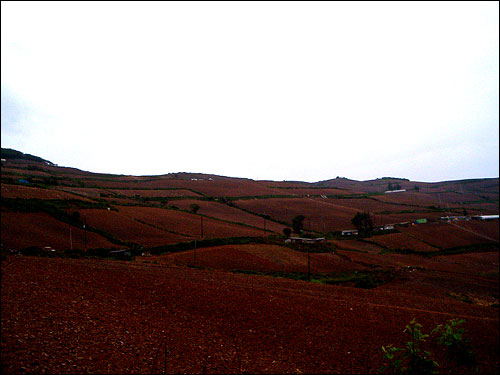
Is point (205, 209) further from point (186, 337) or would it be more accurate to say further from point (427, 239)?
point (186, 337)

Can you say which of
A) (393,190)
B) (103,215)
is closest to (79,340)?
(103,215)

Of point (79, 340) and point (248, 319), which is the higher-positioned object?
point (79, 340)

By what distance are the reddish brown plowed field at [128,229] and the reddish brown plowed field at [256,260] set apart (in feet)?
20.2

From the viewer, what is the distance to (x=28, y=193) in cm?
4934

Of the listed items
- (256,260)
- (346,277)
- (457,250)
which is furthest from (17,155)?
(457,250)

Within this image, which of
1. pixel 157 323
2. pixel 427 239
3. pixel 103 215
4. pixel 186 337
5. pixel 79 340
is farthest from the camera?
pixel 427 239

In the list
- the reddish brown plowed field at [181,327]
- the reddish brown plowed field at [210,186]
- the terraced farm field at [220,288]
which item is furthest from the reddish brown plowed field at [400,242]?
the reddish brown plowed field at [210,186]

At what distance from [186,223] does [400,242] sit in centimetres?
3866

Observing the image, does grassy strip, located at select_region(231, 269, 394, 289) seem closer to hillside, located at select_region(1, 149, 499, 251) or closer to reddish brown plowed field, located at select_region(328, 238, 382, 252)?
hillside, located at select_region(1, 149, 499, 251)

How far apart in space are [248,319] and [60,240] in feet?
98.5

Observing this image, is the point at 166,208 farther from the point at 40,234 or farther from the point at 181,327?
the point at 181,327

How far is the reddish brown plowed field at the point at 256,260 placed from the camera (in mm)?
34344

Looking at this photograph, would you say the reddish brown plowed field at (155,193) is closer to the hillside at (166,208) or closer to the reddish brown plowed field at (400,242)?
the hillside at (166,208)

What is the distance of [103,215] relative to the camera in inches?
1901
